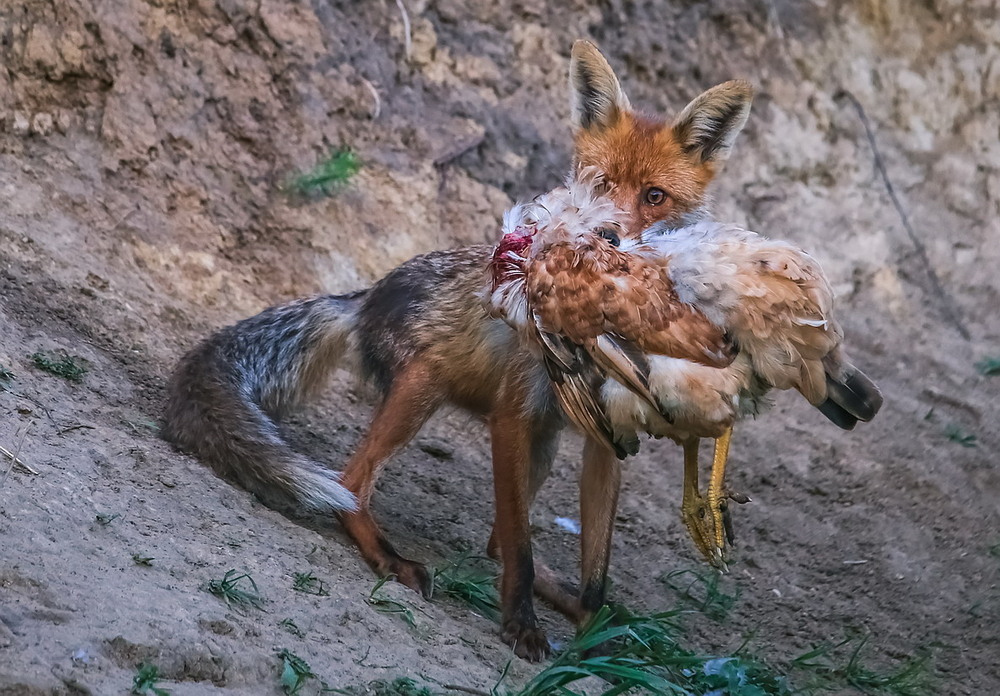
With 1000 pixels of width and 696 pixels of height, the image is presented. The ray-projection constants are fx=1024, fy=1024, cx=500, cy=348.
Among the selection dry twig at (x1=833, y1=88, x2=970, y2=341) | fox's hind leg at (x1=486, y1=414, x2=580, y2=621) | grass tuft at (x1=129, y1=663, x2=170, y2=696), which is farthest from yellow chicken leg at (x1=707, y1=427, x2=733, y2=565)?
dry twig at (x1=833, y1=88, x2=970, y2=341)

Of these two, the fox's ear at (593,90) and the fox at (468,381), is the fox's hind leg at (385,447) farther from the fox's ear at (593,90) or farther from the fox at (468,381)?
the fox's ear at (593,90)

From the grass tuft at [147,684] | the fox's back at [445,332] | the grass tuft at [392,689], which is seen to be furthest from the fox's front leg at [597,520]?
the grass tuft at [147,684]

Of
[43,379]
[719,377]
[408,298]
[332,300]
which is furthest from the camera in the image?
[332,300]

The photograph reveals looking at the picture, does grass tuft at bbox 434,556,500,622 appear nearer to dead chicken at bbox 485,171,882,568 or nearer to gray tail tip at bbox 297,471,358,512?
gray tail tip at bbox 297,471,358,512

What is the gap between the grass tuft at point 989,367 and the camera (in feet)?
25.2

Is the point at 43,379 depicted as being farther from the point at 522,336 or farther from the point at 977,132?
the point at 977,132

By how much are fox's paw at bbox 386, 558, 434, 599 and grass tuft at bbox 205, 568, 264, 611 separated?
0.87 m

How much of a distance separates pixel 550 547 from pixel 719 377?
243cm

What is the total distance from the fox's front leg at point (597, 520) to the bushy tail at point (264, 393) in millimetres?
1038

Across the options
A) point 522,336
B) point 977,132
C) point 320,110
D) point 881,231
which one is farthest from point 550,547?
point 977,132

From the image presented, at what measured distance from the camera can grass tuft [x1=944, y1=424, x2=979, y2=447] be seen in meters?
6.86

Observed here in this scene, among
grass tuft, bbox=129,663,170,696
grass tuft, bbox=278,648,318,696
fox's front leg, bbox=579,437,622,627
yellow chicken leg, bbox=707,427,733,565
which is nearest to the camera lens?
grass tuft, bbox=129,663,170,696

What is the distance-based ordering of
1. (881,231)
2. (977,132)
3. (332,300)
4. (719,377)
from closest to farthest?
(719,377) → (332,300) → (881,231) → (977,132)

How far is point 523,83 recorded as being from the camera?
772 cm
